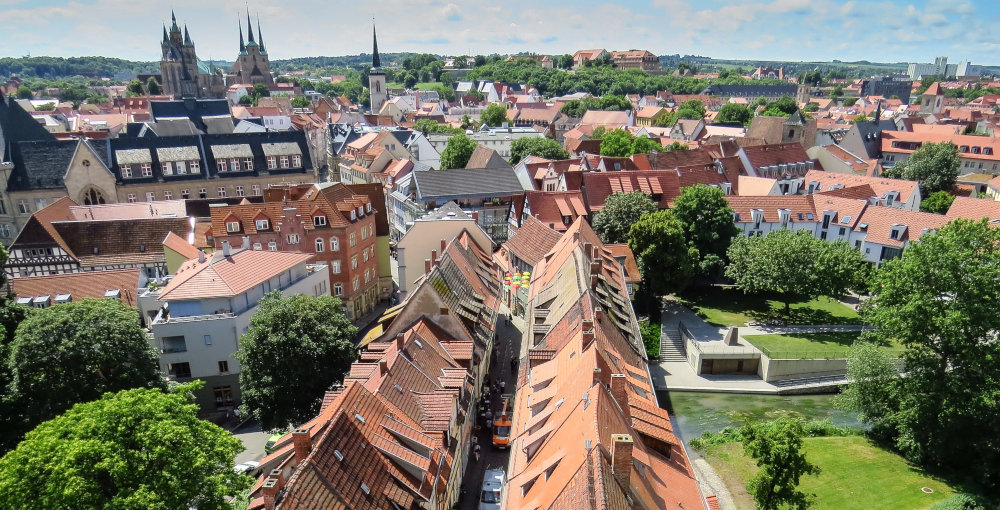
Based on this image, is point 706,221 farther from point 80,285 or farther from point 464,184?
point 80,285

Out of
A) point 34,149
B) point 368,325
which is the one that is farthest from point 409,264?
point 34,149

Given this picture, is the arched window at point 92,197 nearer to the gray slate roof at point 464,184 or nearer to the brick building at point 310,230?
the brick building at point 310,230

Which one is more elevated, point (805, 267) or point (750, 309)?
point (805, 267)

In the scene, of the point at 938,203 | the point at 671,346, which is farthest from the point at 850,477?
the point at 938,203

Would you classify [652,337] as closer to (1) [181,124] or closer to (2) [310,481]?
(2) [310,481]

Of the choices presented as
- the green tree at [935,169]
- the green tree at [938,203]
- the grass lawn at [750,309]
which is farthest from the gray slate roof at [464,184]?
the green tree at [935,169]

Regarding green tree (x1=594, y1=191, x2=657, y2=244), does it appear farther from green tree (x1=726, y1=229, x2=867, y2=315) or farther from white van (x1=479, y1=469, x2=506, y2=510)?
white van (x1=479, y1=469, x2=506, y2=510)
